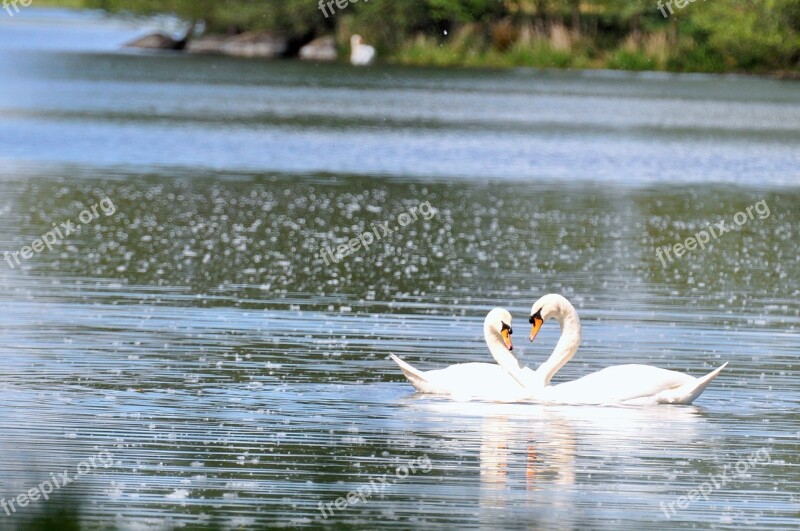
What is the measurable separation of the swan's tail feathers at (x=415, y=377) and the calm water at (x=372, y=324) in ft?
0.53

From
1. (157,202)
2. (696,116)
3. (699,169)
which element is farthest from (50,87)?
(157,202)

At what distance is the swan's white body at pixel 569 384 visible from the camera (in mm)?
13828

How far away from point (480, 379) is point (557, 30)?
78.0 metres

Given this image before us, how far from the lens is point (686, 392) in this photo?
1395 centimetres

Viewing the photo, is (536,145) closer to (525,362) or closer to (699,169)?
(699,169)

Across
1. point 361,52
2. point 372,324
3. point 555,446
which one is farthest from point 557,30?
point 555,446

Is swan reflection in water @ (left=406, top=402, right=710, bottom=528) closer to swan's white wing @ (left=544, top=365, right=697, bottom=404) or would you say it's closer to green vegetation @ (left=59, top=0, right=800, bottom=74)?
swan's white wing @ (left=544, top=365, right=697, bottom=404)

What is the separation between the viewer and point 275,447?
11.9 metres

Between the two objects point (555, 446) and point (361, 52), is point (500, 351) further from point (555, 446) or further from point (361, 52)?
point (361, 52)

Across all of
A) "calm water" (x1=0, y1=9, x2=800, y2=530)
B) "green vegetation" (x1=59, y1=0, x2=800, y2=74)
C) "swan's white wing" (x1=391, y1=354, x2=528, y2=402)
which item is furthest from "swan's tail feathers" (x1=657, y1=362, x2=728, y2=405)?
"green vegetation" (x1=59, y1=0, x2=800, y2=74)

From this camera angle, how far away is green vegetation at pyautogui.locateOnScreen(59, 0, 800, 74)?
3337 inches

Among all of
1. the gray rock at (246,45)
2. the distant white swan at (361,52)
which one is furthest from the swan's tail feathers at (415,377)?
the gray rock at (246,45)

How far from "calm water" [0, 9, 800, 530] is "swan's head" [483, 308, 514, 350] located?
2.24 feet

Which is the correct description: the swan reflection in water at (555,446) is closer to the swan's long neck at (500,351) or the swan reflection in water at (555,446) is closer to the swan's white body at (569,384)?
the swan's white body at (569,384)
